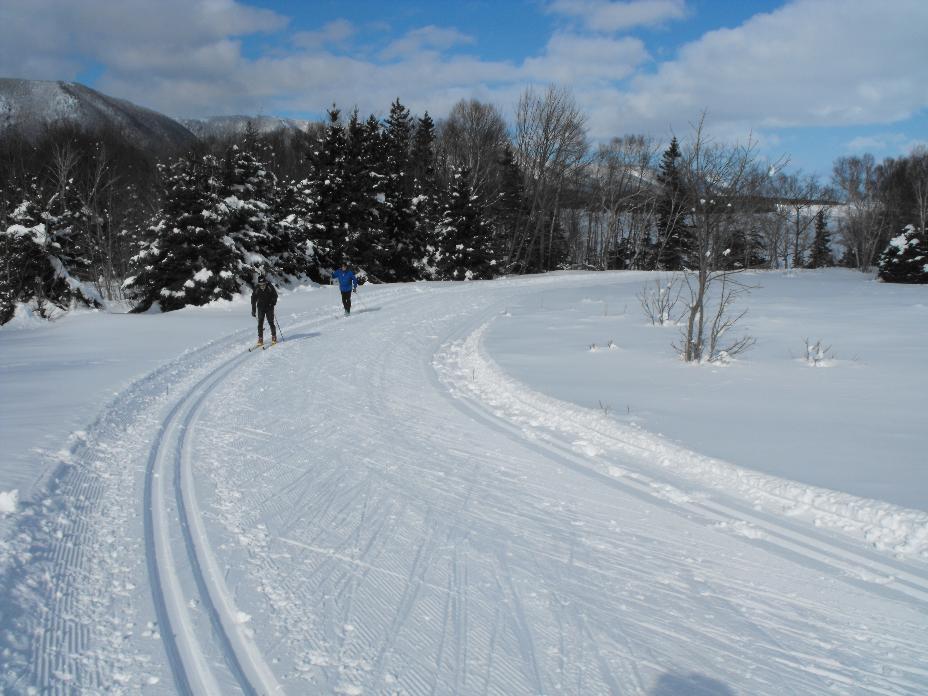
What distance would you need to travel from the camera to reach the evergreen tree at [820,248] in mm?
62188

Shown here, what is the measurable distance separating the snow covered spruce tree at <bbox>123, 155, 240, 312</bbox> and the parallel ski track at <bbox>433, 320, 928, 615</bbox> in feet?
63.6

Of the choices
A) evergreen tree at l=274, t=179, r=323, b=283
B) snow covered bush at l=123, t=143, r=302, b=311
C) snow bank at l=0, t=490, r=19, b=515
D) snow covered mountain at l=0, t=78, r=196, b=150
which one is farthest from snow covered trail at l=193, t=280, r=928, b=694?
snow covered mountain at l=0, t=78, r=196, b=150

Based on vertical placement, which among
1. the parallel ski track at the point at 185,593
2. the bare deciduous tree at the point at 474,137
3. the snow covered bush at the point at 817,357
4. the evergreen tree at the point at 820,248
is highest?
the bare deciduous tree at the point at 474,137

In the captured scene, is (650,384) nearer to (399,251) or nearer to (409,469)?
(409,469)

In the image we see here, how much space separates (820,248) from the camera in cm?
6419

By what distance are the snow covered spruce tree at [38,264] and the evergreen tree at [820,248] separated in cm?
6580

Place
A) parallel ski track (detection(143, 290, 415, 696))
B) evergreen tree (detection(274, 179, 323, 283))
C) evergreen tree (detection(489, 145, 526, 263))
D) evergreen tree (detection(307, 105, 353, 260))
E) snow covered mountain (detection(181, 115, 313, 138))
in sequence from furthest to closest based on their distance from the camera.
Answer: snow covered mountain (detection(181, 115, 313, 138)) → evergreen tree (detection(489, 145, 526, 263)) → evergreen tree (detection(307, 105, 353, 260)) → evergreen tree (detection(274, 179, 323, 283)) → parallel ski track (detection(143, 290, 415, 696))

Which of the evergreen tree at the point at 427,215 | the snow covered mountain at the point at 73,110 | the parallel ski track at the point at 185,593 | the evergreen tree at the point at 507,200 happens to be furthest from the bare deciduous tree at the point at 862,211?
the snow covered mountain at the point at 73,110

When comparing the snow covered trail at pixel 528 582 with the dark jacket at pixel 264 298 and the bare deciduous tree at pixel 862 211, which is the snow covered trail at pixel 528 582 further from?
the bare deciduous tree at pixel 862 211

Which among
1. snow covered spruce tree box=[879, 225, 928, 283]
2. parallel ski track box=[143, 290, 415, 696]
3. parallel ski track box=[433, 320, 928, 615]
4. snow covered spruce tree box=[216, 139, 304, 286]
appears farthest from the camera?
snow covered spruce tree box=[879, 225, 928, 283]

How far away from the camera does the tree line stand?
21656 mm

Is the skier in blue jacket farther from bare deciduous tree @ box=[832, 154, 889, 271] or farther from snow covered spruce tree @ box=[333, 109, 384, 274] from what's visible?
bare deciduous tree @ box=[832, 154, 889, 271]

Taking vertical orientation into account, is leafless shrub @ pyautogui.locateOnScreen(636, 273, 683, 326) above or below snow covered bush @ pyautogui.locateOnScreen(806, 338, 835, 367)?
above

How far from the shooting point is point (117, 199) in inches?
2146
